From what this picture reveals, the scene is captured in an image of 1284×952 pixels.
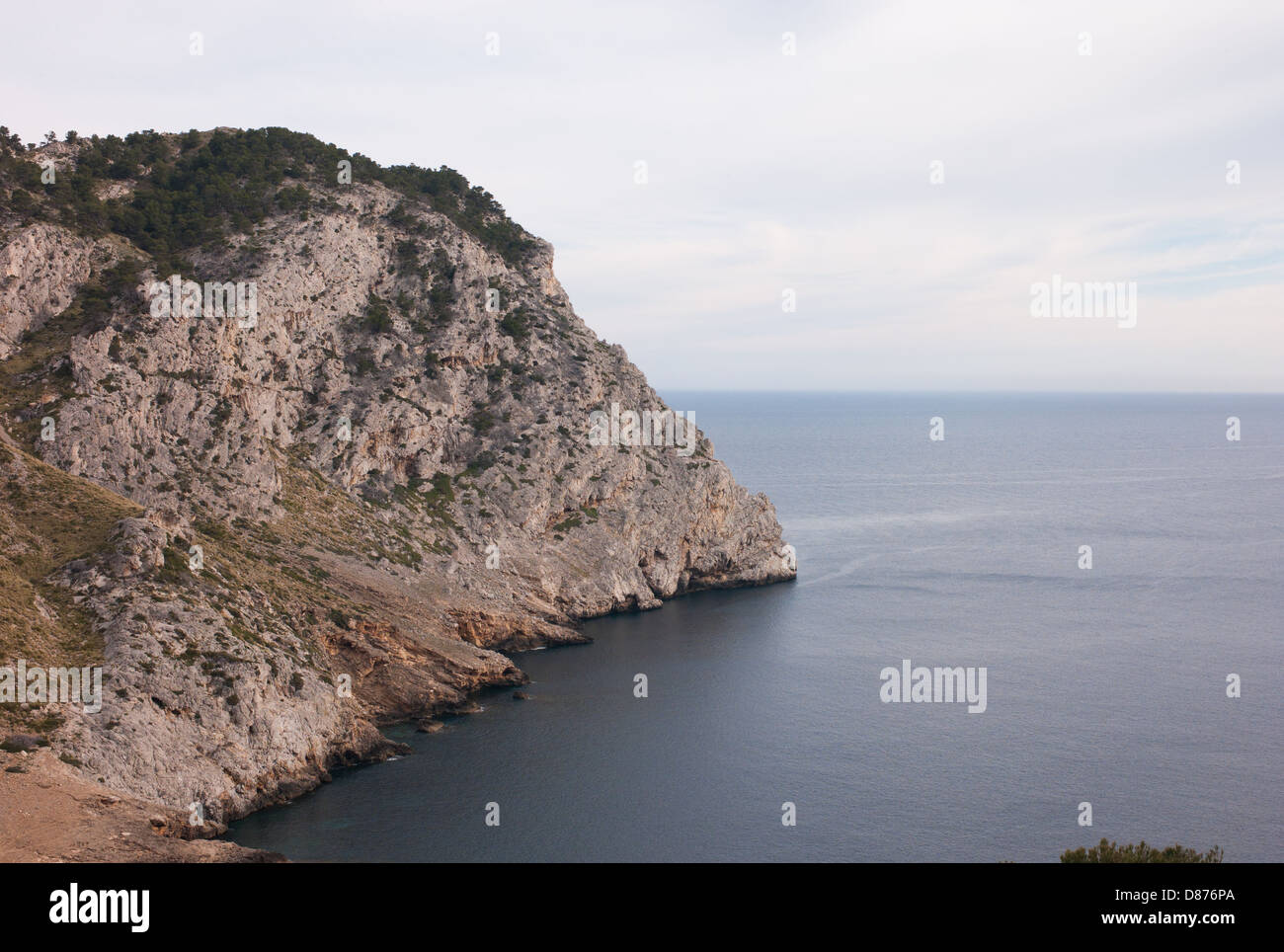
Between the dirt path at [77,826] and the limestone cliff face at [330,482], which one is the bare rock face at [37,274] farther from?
the dirt path at [77,826]

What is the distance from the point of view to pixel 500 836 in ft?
158

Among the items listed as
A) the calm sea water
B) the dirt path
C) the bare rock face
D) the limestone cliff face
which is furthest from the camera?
the bare rock face

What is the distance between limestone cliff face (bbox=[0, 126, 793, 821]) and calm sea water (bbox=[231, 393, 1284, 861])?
463 cm

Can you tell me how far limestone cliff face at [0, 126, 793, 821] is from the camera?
52.9 m

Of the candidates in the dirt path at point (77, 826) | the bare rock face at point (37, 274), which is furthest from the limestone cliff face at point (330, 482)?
the dirt path at point (77, 826)

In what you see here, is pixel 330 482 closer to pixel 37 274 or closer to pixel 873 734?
pixel 37 274

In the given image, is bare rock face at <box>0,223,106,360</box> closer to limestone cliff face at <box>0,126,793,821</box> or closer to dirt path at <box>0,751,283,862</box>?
limestone cliff face at <box>0,126,793,821</box>

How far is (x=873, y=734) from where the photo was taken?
6238 centimetres

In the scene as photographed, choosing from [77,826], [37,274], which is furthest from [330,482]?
[77,826]

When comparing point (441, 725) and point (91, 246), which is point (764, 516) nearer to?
point (441, 725)

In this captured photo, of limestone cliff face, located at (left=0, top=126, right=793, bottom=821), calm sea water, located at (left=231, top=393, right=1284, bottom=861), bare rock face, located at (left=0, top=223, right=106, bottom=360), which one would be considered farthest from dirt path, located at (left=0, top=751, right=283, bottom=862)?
bare rock face, located at (left=0, top=223, right=106, bottom=360)

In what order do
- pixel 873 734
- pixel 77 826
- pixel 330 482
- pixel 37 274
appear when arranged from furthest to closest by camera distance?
pixel 330 482 → pixel 37 274 → pixel 873 734 → pixel 77 826

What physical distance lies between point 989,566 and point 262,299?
79898 mm

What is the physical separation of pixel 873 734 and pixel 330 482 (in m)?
46.5
